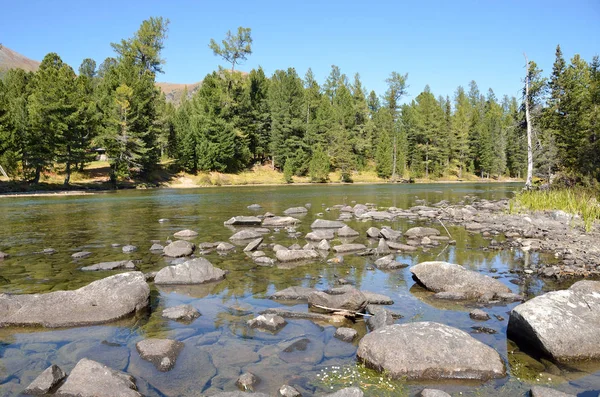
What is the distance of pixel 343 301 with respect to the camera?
8.16m

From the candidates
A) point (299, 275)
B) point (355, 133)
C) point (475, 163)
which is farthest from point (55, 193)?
point (475, 163)

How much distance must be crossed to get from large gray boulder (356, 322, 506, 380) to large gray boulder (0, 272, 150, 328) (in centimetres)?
470

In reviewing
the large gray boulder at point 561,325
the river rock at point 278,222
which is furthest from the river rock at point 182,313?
the river rock at point 278,222

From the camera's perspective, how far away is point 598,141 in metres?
28.3

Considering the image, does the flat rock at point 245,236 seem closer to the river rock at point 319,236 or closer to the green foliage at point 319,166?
the river rock at point 319,236

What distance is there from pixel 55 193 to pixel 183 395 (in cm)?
4884

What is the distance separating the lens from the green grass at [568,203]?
18638mm

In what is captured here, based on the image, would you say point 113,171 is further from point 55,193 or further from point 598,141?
point 598,141

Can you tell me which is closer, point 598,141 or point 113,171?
point 598,141

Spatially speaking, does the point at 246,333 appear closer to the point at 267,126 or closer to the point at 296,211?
the point at 296,211

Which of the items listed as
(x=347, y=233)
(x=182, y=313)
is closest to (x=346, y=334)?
(x=182, y=313)

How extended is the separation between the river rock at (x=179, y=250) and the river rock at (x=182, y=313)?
17.6 ft

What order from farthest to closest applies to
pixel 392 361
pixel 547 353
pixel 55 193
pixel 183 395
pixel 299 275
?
pixel 55 193
pixel 299 275
pixel 547 353
pixel 392 361
pixel 183 395

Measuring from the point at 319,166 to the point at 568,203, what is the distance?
52.9m
